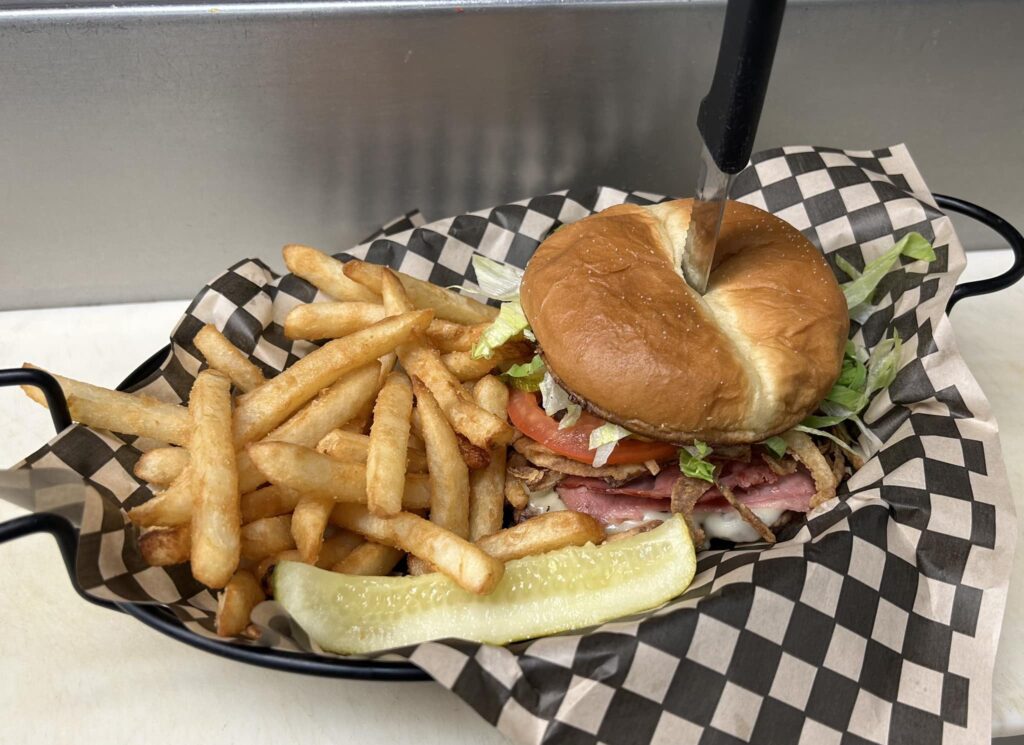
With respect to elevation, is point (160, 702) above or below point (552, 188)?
below

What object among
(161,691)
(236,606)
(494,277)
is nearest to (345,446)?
(236,606)

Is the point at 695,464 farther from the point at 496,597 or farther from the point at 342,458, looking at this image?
the point at 342,458

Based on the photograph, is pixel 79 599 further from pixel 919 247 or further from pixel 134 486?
pixel 919 247

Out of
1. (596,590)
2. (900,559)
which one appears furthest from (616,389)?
(900,559)

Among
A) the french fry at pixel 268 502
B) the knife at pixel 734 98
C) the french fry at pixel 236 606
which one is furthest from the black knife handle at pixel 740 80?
the french fry at pixel 236 606

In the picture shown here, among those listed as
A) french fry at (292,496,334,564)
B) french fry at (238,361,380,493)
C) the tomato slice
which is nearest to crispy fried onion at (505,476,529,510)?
the tomato slice

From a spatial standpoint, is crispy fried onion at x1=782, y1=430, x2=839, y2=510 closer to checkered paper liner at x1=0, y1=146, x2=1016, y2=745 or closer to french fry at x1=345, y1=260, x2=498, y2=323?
checkered paper liner at x1=0, y1=146, x2=1016, y2=745
